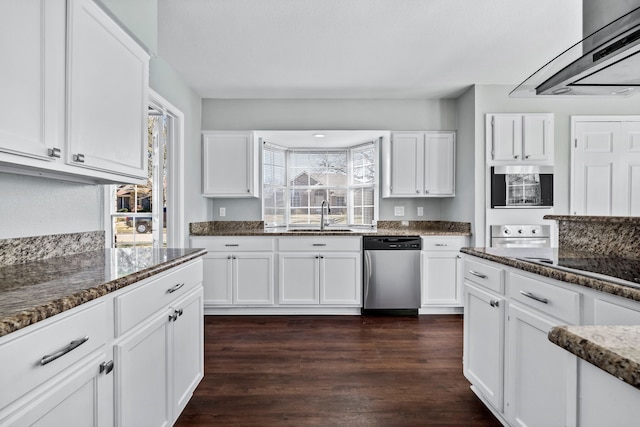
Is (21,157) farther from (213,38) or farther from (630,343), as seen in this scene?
(213,38)

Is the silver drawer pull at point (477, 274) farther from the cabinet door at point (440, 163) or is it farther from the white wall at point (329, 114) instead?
the white wall at point (329, 114)

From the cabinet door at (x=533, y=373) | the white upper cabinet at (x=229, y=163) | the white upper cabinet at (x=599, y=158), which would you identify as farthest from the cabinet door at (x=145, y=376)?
the white upper cabinet at (x=599, y=158)

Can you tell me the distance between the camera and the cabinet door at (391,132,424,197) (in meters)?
3.82

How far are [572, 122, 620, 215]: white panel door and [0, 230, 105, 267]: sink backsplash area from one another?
14.1 feet

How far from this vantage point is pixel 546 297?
1.30m

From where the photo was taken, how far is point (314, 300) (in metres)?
3.46

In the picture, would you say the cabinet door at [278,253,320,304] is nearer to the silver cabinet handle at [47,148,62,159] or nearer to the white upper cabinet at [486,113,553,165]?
the white upper cabinet at [486,113,553,165]

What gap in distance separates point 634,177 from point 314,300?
355 cm

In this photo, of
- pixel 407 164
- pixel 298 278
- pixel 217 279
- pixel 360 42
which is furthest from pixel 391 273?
pixel 360 42

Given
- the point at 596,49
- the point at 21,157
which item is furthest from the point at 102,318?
the point at 596,49

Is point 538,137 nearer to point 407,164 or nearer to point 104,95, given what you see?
point 407,164

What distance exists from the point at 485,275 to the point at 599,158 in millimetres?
2825

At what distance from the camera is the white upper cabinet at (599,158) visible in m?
3.42

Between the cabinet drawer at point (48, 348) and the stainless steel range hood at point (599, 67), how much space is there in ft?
6.76
